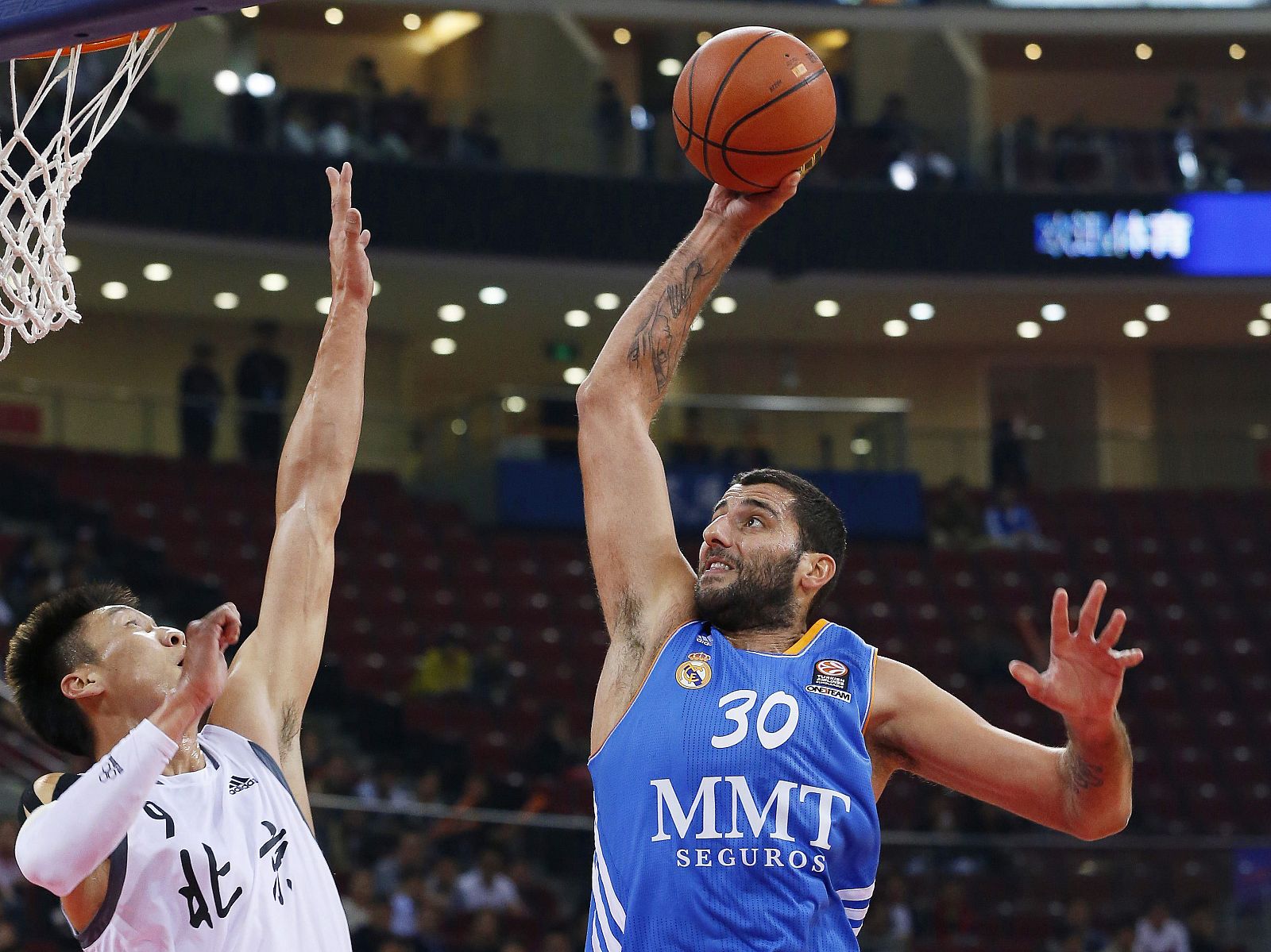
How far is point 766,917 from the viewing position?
3109 millimetres

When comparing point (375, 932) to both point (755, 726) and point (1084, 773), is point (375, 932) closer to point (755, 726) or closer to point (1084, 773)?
point (755, 726)

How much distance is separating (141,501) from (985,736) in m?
12.1

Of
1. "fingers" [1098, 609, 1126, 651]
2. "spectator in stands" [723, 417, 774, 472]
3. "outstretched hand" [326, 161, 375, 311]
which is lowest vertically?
"fingers" [1098, 609, 1126, 651]

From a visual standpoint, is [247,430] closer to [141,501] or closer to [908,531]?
[141,501]

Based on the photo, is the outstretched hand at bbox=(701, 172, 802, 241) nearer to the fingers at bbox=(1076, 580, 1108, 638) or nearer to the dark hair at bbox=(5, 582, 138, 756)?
the fingers at bbox=(1076, 580, 1108, 638)

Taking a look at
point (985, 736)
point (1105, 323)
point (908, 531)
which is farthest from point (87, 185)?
point (985, 736)

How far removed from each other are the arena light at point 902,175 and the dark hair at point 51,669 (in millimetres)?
14974

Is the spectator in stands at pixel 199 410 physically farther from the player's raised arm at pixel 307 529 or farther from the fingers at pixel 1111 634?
the fingers at pixel 1111 634

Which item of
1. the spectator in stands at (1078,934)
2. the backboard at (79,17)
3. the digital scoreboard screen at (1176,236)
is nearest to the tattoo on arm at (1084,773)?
the backboard at (79,17)

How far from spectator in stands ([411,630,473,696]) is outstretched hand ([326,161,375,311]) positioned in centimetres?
952

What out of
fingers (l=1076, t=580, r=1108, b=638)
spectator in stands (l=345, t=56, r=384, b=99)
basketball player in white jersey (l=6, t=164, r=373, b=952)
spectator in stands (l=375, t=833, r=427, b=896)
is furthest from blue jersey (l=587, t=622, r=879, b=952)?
spectator in stands (l=345, t=56, r=384, b=99)

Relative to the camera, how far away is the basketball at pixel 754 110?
156 inches

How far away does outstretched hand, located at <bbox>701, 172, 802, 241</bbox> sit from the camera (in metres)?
3.96

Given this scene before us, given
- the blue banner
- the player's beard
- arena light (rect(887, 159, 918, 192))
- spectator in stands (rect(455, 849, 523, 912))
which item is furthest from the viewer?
arena light (rect(887, 159, 918, 192))
